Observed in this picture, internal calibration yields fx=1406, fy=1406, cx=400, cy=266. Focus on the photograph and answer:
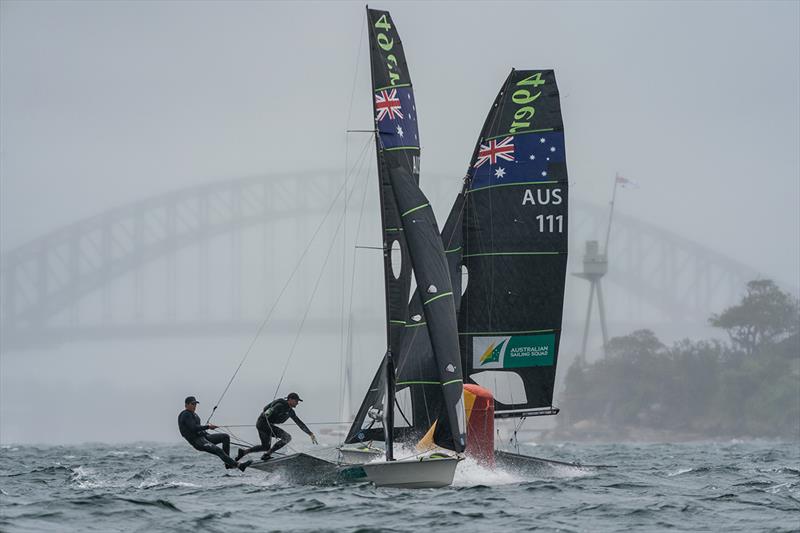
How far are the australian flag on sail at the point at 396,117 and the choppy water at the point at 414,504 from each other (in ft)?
17.2

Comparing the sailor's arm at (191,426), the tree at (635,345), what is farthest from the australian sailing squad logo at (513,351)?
the tree at (635,345)

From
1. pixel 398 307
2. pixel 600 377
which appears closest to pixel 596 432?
pixel 600 377

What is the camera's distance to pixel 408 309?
23219mm

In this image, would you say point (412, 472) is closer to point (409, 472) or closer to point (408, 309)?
point (409, 472)

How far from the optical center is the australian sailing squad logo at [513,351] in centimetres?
2483

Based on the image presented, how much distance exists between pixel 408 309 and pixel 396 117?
3.31m

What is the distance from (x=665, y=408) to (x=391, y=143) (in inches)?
4147

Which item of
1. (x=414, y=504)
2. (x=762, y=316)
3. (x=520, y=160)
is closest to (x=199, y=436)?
(x=414, y=504)

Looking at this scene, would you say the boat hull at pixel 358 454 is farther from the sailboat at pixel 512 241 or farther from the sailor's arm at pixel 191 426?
the sailboat at pixel 512 241

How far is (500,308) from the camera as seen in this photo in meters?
25.0

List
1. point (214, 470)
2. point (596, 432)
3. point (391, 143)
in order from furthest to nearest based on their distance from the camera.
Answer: point (596, 432), point (214, 470), point (391, 143)

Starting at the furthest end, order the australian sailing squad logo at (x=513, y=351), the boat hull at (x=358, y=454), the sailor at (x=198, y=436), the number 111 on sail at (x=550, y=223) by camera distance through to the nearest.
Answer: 1. the number 111 on sail at (x=550, y=223)
2. the australian sailing squad logo at (x=513, y=351)
3. the boat hull at (x=358, y=454)
4. the sailor at (x=198, y=436)

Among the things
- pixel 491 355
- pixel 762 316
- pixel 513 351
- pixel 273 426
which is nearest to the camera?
pixel 273 426

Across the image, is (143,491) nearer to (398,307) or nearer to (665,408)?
(398,307)
